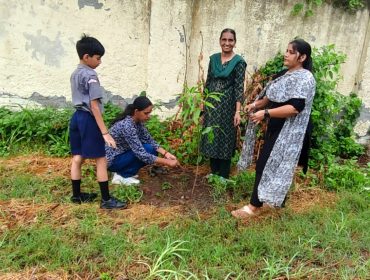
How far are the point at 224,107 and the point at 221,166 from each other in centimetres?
68

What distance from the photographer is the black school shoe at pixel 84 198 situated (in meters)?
3.55

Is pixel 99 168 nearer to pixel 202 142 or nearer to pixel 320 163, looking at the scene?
pixel 202 142

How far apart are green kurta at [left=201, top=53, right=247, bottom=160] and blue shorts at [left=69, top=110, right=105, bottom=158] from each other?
4.03ft

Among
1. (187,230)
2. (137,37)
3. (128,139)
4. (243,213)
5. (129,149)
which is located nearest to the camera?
(187,230)

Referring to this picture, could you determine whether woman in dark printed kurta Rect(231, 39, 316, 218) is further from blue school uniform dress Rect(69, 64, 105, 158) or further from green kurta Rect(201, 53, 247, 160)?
blue school uniform dress Rect(69, 64, 105, 158)

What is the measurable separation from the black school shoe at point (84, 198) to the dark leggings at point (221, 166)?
52.5 inches

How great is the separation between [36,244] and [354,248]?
2.55 m

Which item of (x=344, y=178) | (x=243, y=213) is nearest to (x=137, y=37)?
(x=243, y=213)

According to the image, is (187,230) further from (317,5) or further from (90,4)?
(317,5)

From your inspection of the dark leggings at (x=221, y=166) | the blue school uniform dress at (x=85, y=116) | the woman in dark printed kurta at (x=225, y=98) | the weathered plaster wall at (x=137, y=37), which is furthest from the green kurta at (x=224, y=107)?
the blue school uniform dress at (x=85, y=116)

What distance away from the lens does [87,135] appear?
327cm

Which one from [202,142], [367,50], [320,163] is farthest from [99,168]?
[367,50]

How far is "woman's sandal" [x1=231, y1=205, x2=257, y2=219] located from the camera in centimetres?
347

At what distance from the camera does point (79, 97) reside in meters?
3.19
